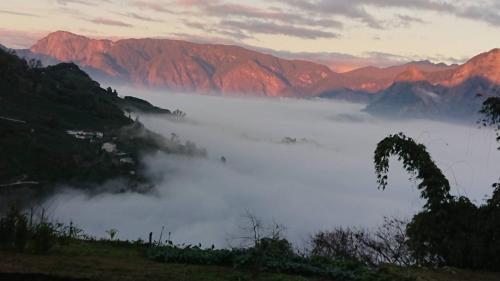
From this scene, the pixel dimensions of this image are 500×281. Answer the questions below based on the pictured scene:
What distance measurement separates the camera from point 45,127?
17000 centimetres

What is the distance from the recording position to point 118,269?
11.7 metres

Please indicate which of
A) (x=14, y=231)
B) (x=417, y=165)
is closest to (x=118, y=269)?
(x=14, y=231)

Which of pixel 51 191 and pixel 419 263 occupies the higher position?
pixel 51 191

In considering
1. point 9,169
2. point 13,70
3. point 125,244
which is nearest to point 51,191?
point 9,169

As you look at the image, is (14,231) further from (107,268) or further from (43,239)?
(107,268)

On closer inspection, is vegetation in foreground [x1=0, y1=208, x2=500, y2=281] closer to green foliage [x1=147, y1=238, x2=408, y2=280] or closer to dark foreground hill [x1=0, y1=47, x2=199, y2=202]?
green foliage [x1=147, y1=238, x2=408, y2=280]

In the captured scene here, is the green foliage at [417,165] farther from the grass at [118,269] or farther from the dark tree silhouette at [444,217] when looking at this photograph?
the grass at [118,269]

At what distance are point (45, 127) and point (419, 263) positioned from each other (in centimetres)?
16841

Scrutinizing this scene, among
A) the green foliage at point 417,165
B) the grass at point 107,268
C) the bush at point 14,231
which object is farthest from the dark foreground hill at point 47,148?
the grass at point 107,268

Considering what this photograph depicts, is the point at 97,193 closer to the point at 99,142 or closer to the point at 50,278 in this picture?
the point at 99,142

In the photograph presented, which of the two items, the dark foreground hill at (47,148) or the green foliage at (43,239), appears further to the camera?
the dark foreground hill at (47,148)

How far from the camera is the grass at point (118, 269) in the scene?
1103cm

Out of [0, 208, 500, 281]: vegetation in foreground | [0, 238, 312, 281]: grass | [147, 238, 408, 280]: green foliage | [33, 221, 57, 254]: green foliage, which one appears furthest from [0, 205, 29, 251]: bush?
[147, 238, 408, 280]: green foliage

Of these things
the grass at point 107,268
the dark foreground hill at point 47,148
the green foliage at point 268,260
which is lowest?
the grass at point 107,268
